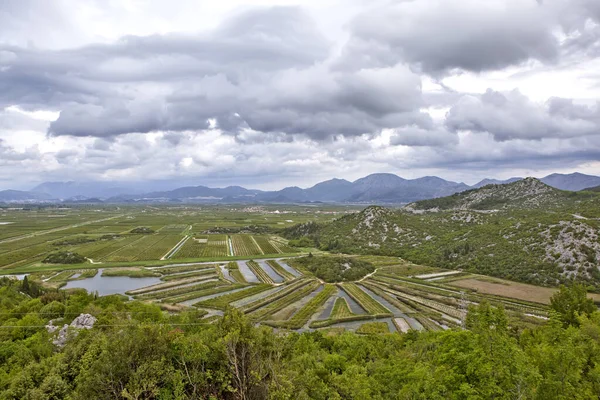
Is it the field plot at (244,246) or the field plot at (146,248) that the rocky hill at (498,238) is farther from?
the field plot at (146,248)

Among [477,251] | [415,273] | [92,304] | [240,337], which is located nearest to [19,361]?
[92,304]

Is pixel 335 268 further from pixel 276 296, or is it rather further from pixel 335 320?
pixel 335 320

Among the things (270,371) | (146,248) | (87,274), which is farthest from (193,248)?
(270,371)

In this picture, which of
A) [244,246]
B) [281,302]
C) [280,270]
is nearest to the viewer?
[281,302]

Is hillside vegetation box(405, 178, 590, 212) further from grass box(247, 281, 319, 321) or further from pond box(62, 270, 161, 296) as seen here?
pond box(62, 270, 161, 296)

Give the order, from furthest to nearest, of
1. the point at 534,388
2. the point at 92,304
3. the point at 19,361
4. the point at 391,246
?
the point at 391,246 → the point at 92,304 → the point at 19,361 → the point at 534,388

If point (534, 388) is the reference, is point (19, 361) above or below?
below

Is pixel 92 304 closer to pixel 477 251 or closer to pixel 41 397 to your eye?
pixel 41 397
